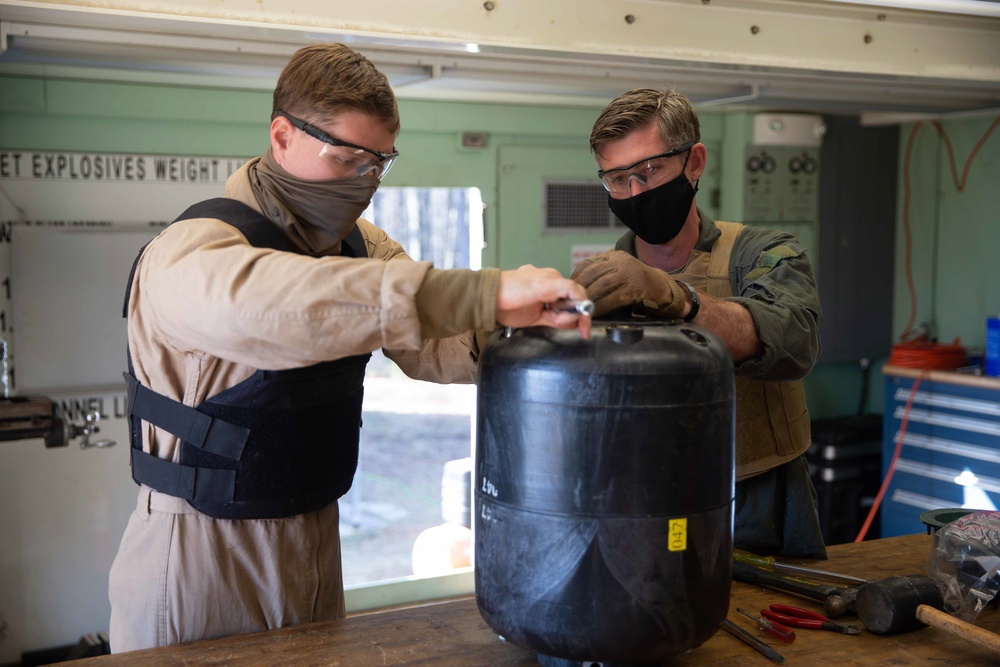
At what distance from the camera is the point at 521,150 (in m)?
4.33

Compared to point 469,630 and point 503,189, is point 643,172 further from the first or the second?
point 503,189

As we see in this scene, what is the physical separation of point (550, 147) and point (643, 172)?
224cm

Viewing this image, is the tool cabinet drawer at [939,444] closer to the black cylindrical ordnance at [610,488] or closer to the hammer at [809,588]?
the hammer at [809,588]

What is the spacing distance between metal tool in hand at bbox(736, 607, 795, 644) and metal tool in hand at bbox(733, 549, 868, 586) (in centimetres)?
27

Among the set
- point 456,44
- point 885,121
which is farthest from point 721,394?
point 885,121

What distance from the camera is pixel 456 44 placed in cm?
278

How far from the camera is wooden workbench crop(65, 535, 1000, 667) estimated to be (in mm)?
1646

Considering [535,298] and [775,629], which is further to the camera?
[775,629]

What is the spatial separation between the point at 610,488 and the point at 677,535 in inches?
5.3

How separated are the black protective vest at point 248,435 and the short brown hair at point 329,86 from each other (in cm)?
22

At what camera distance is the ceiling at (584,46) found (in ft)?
8.55

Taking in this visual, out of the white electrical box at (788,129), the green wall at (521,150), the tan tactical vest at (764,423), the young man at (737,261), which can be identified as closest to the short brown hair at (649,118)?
the young man at (737,261)

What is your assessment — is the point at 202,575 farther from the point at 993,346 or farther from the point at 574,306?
the point at 993,346

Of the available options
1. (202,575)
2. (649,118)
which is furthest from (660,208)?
(202,575)
